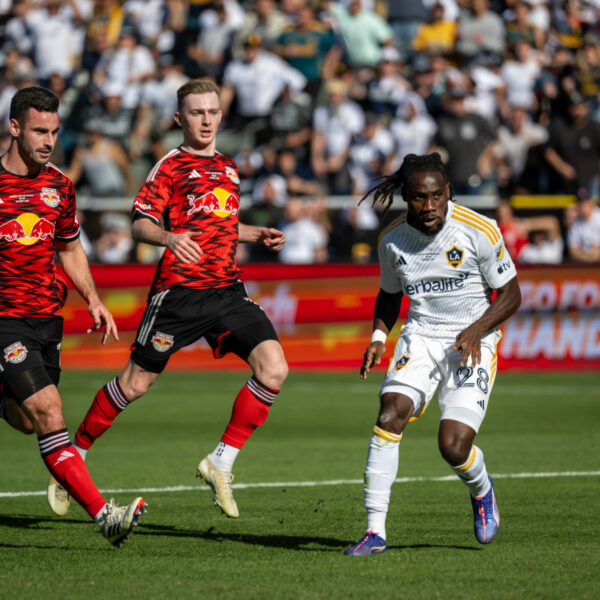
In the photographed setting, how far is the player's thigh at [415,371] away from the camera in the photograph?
6695mm

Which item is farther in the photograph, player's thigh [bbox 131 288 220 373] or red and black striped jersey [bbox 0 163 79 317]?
player's thigh [bbox 131 288 220 373]

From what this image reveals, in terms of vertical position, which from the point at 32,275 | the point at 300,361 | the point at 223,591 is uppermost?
the point at 32,275

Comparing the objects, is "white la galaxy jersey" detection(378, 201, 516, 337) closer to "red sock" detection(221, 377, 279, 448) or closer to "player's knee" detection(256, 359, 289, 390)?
"player's knee" detection(256, 359, 289, 390)

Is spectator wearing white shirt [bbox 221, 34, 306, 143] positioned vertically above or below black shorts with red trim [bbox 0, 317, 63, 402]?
below

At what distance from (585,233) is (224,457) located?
1208 cm

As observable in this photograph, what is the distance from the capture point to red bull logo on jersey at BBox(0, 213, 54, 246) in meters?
6.95

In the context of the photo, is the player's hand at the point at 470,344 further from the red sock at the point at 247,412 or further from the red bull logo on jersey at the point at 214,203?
the red bull logo on jersey at the point at 214,203

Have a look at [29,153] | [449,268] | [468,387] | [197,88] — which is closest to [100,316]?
[29,153]

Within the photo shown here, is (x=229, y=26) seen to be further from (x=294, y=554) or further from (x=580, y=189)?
(x=294, y=554)

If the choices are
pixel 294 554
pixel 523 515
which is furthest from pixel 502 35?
pixel 294 554

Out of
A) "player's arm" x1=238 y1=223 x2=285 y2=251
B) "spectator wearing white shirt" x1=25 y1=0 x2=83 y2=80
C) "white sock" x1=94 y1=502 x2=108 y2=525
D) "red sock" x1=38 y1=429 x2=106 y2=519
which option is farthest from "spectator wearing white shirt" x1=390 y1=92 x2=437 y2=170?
"white sock" x1=94 y1=502 x2=108 y2=525

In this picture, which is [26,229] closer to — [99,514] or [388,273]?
[99,514]

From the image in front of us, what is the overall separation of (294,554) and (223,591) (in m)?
1.03

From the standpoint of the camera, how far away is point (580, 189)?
19469mm
